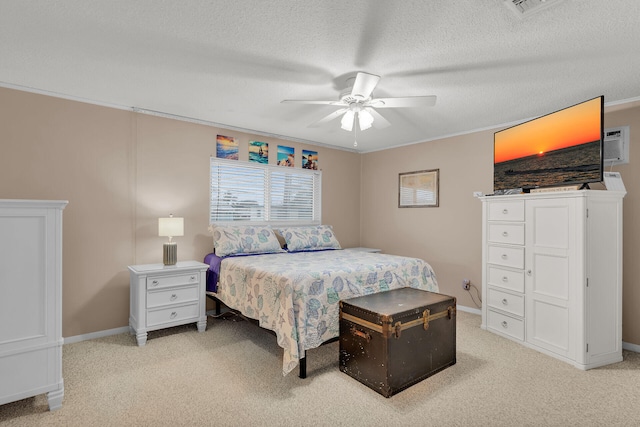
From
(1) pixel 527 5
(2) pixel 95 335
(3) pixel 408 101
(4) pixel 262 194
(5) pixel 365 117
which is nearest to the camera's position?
(1) pixel 527 5

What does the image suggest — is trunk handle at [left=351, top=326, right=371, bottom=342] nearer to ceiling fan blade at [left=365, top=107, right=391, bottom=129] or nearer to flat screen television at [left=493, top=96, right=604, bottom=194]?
ceiling fan blade at [left=365, top=107, right=391, bottom=129]

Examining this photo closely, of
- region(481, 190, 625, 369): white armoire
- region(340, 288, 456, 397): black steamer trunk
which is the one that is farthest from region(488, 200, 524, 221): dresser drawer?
region(340, 288, 456, 397): black steamer trunk

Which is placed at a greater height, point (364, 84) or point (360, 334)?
point (364, 84)

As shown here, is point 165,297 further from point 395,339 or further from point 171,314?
point 395,339

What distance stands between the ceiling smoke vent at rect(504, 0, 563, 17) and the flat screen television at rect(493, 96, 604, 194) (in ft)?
4.80

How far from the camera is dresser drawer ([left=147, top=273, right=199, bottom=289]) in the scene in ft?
10.5

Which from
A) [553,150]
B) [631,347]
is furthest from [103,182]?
[631,347]

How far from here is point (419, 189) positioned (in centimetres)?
498

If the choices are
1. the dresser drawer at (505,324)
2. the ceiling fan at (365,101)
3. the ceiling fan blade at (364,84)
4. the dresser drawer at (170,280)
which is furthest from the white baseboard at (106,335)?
the ceiling fan blade at (364,84)

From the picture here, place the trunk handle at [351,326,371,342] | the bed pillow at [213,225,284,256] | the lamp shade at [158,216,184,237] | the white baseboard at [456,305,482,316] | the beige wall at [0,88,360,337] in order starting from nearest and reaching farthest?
the trunk handle at [351,326,371,342], the beige wall at [0,88,360,337], the lamp shade at [158,216,184,237], the bed pillow at [213,225,284,256], the white baseboard at [456,305,482,316]

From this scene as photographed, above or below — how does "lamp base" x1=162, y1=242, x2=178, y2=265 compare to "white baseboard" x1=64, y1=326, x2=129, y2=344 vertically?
above

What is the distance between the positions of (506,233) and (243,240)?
292 cm

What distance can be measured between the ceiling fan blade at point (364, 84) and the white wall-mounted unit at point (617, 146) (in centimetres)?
258

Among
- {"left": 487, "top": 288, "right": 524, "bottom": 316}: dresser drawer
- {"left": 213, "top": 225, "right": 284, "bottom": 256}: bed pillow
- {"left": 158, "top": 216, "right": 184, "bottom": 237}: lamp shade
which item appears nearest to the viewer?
{"left": 487, "top": 288, "right": 524, "bottom": 316}: dresser drawer
